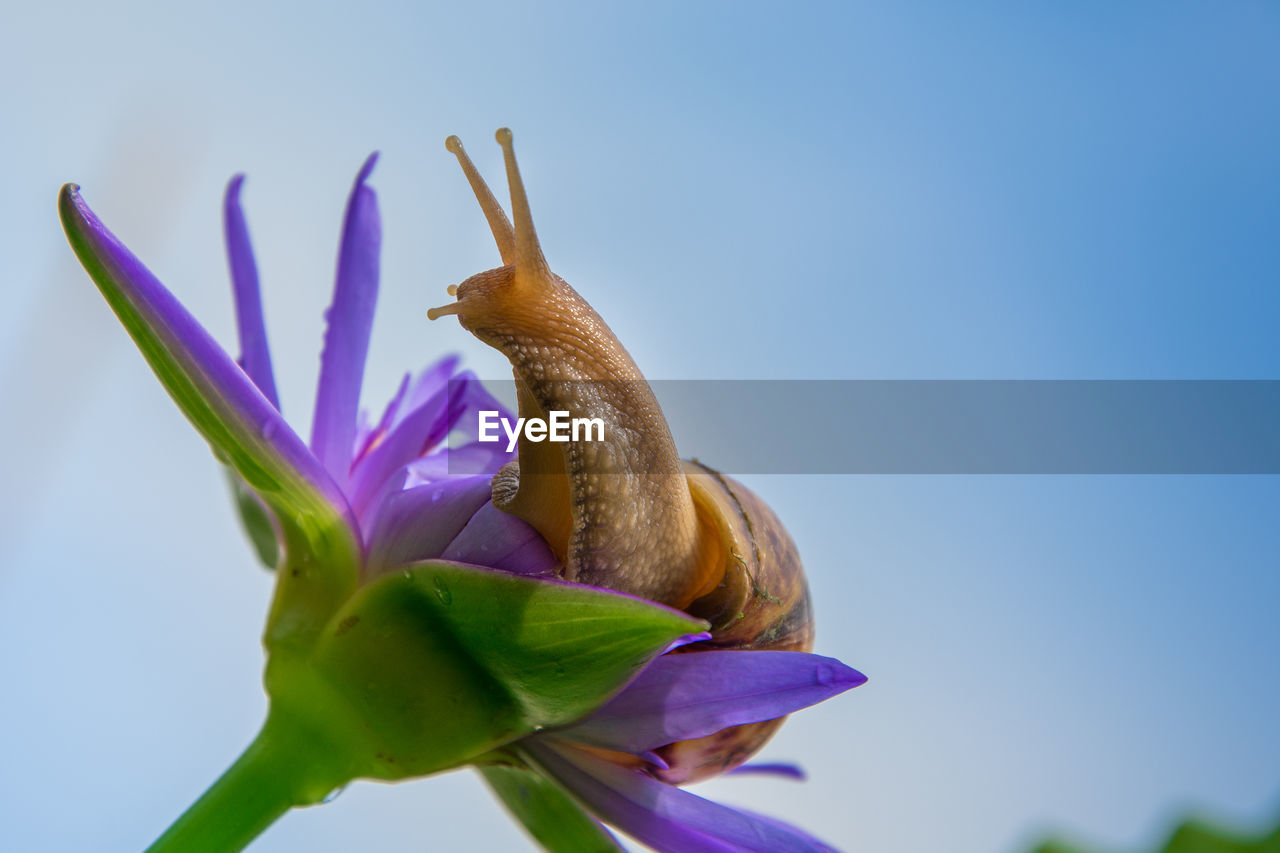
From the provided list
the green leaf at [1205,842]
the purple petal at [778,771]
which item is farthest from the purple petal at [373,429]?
the green leaf at [1205,842]

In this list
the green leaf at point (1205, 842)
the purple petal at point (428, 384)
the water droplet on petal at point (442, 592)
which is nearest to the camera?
the green leaf at point (1205, 842)

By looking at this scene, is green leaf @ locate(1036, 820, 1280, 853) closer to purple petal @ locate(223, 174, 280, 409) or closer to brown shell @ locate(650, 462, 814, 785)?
brown shell @ locate(650, 462, 814, 785)

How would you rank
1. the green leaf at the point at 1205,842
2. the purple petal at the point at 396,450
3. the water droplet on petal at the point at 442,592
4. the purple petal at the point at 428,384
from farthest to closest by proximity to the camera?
1. the purple petal at the point at 428,384
2. the purple petal at the point at 396,450
3. the water droplet on petal at the point at 442,592
4. the green leaf at the point at 1205,842

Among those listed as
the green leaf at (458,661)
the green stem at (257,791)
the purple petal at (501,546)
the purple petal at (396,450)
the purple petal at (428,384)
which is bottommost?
the green stem at (257,791)

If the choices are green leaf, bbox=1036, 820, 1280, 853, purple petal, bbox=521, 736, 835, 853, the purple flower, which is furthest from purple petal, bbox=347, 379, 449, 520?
green leaf, bbox=1036, 820, 1280, 853

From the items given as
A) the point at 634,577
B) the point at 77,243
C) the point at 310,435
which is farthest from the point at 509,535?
the point at 77,243

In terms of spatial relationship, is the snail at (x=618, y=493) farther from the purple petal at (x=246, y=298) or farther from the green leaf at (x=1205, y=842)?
the green leaf at (x=1205, y=842)

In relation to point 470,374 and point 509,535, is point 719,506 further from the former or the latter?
point 470,374

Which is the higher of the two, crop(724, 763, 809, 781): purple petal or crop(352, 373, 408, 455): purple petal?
crop(352, 373, 408, 455): purple petal
